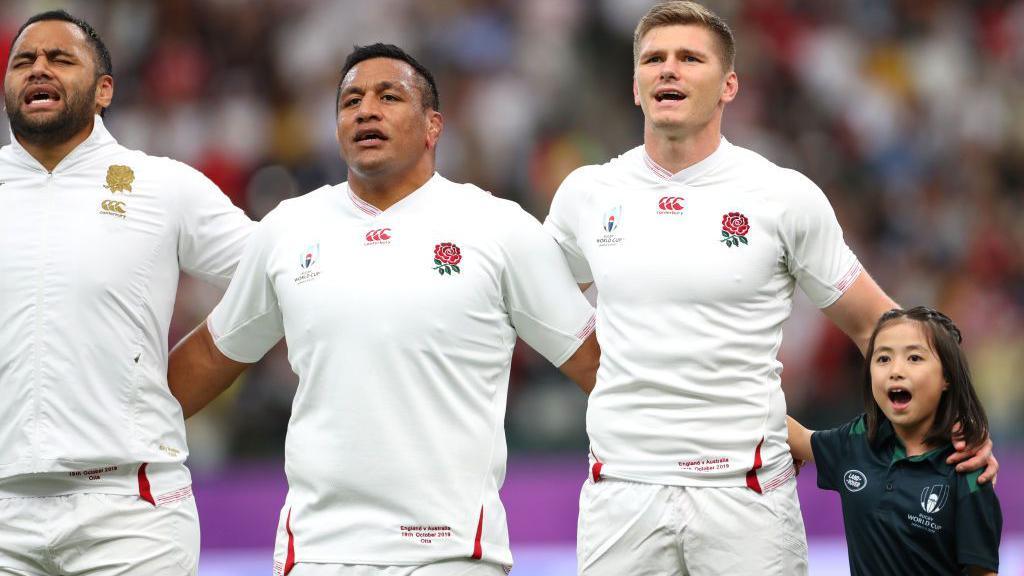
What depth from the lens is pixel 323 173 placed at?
10750 millimetres

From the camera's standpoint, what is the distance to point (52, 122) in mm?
5012

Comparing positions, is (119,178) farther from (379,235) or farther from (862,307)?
(862,307)

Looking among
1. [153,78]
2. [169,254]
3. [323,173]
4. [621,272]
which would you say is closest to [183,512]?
[169,254]

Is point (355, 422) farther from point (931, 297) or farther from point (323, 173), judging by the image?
point (931, 297)

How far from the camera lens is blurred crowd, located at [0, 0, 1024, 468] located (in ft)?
35.6

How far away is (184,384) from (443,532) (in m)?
1.12

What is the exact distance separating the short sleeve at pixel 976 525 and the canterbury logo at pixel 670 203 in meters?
1.20

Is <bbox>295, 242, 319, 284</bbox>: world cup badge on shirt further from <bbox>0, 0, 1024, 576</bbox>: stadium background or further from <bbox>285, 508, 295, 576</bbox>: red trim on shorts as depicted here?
<bbox>0, 0, 1024, 576</bbox>: stadium background

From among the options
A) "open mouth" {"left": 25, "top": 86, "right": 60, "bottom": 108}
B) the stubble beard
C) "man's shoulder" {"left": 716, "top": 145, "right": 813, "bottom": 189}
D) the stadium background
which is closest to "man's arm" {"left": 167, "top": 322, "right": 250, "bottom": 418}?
the stubble beard

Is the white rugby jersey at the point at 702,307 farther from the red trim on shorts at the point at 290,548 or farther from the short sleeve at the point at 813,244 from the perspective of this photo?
the red trim on shorts at the point at 290,548

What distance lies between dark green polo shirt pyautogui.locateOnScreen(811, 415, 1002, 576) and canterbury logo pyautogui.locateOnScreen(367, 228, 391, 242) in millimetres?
1630

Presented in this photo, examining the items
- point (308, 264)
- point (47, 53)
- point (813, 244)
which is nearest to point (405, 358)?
point (308, 264)

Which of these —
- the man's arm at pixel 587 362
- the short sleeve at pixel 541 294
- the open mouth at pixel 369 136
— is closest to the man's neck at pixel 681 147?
the short sleeve at pixel 541 294

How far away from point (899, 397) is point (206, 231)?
229 centimetres
